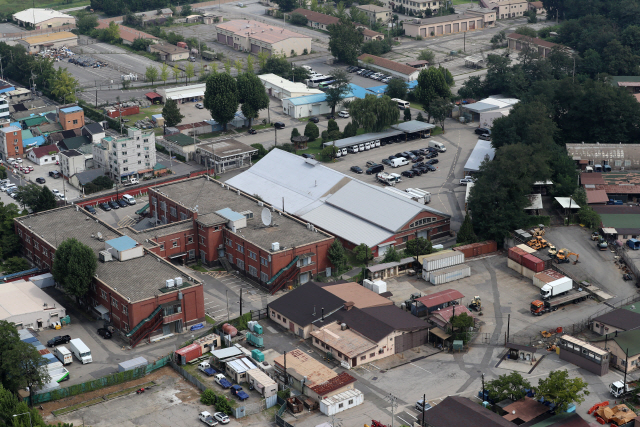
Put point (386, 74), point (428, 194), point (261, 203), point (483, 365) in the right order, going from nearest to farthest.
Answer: point (483, 365)
point (261, 203)
point (428, 194)
point (386, 74)

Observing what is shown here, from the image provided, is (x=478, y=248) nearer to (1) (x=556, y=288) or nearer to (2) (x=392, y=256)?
(2) (x=392, y=256)

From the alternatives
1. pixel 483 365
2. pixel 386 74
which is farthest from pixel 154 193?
pixel 386 74

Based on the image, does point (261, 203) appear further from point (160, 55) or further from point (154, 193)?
point (160, 55)

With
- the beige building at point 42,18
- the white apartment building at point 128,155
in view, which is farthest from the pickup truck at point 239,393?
the beige building at point 42,18

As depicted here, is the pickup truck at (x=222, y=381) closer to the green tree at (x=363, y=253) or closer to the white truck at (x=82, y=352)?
the white truck at (x=82, y=352)

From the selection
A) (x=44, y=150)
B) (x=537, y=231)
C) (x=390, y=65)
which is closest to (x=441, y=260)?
(x=537, y=231)
